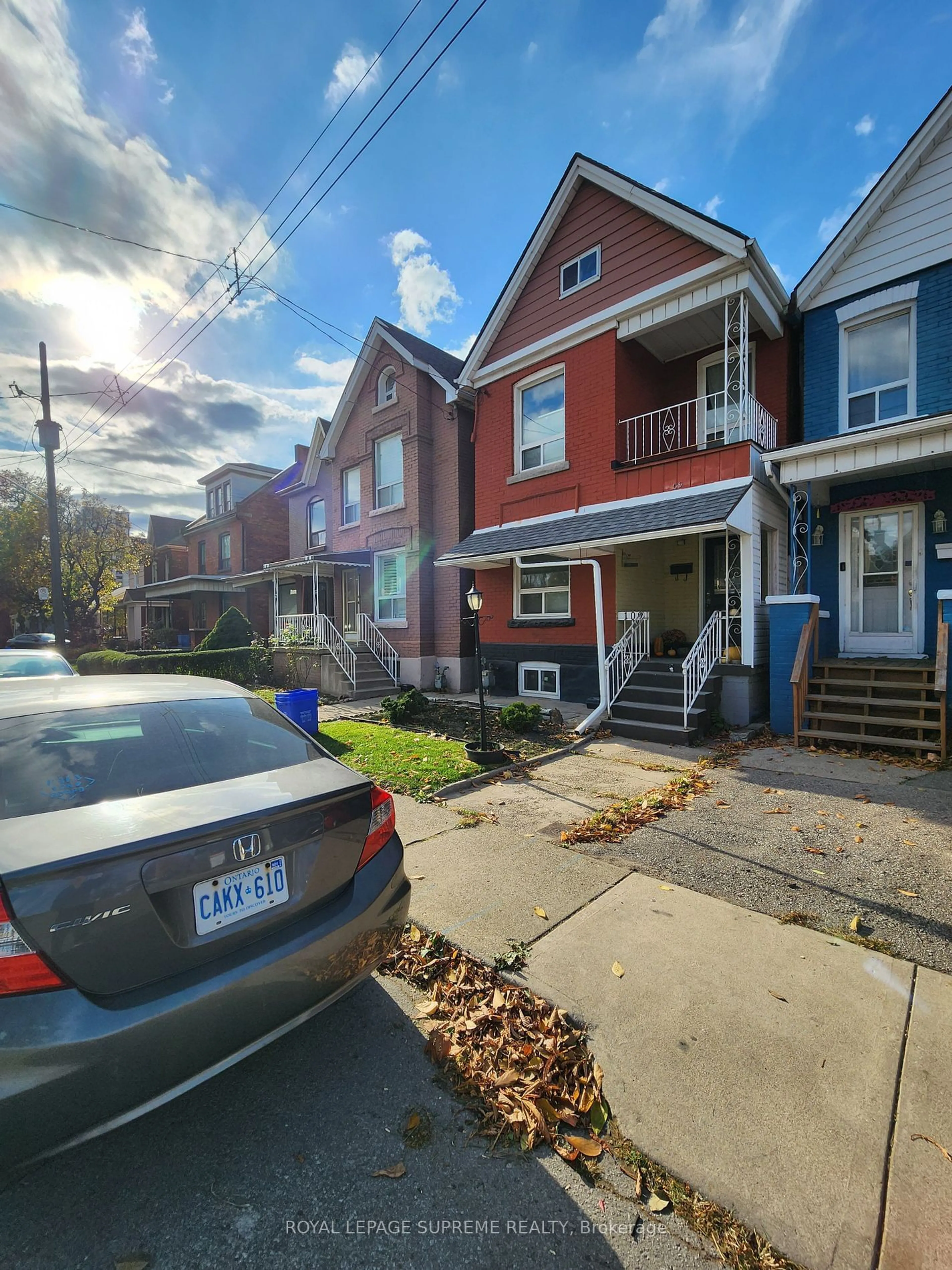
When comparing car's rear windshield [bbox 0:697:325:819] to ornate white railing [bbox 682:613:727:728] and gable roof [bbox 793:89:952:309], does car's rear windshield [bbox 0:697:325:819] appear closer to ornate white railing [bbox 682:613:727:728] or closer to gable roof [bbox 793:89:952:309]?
ornate white railing [bbox 682:613:727:728]

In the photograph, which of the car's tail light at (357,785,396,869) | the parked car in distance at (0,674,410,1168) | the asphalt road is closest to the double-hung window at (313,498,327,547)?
the parked car in distance at (0,674,410,1168)

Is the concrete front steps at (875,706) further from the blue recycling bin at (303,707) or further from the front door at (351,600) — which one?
the front door at (351,600)

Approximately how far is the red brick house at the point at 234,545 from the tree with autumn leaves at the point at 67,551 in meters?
4.41

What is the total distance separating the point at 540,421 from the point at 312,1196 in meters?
12.0

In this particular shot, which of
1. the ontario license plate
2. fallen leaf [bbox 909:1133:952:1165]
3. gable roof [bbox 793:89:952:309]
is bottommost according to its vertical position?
fallen leaf [bbox 909:1133:952:1165]

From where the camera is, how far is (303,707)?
8406 mm

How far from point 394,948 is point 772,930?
7.31 ft

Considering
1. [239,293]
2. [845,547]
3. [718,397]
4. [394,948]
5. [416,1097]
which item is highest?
[239,293]

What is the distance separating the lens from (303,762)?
108 inches

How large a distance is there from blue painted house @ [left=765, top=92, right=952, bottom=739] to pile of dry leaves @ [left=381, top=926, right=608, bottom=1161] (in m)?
6.89

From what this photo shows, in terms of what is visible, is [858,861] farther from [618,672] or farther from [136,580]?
[136,580]

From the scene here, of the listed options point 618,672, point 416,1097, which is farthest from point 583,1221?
point 618,672

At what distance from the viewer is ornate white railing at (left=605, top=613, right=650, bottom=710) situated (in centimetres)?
913

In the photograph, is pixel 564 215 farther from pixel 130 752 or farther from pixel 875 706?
pixel 130 752
